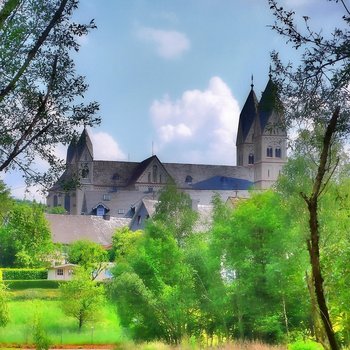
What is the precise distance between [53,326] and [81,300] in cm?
217

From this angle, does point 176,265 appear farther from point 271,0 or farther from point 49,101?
point 271,0

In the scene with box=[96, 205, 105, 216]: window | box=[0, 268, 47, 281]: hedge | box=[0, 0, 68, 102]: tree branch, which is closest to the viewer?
box=[0, 0, 68, 102]: tree branch

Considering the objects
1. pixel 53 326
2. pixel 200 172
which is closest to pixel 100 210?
pixel 200 172

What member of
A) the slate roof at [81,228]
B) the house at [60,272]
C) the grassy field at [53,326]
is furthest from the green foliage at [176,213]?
the slate roof at [81,228]

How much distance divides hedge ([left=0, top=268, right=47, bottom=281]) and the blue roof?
60.0m

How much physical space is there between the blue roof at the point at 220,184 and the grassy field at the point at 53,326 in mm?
68848

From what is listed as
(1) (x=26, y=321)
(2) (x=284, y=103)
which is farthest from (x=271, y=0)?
(1) (x=26, y=321)

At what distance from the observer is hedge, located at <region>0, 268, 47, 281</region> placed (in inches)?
2165

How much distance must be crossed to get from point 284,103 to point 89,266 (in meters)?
52.4

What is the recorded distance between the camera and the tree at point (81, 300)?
136 feet

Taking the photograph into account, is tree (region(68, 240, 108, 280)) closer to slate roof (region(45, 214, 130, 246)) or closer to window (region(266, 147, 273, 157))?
slate roof (region(45, 214, 130, 246))

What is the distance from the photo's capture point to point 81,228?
7281 centimetres

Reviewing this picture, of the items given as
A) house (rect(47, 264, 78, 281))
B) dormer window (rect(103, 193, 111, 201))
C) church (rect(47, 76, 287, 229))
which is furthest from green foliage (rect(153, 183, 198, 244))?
church (rect(47, 76, 287, 229))

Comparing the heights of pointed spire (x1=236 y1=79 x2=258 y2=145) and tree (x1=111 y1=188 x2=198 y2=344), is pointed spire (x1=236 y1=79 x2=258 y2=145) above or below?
above
